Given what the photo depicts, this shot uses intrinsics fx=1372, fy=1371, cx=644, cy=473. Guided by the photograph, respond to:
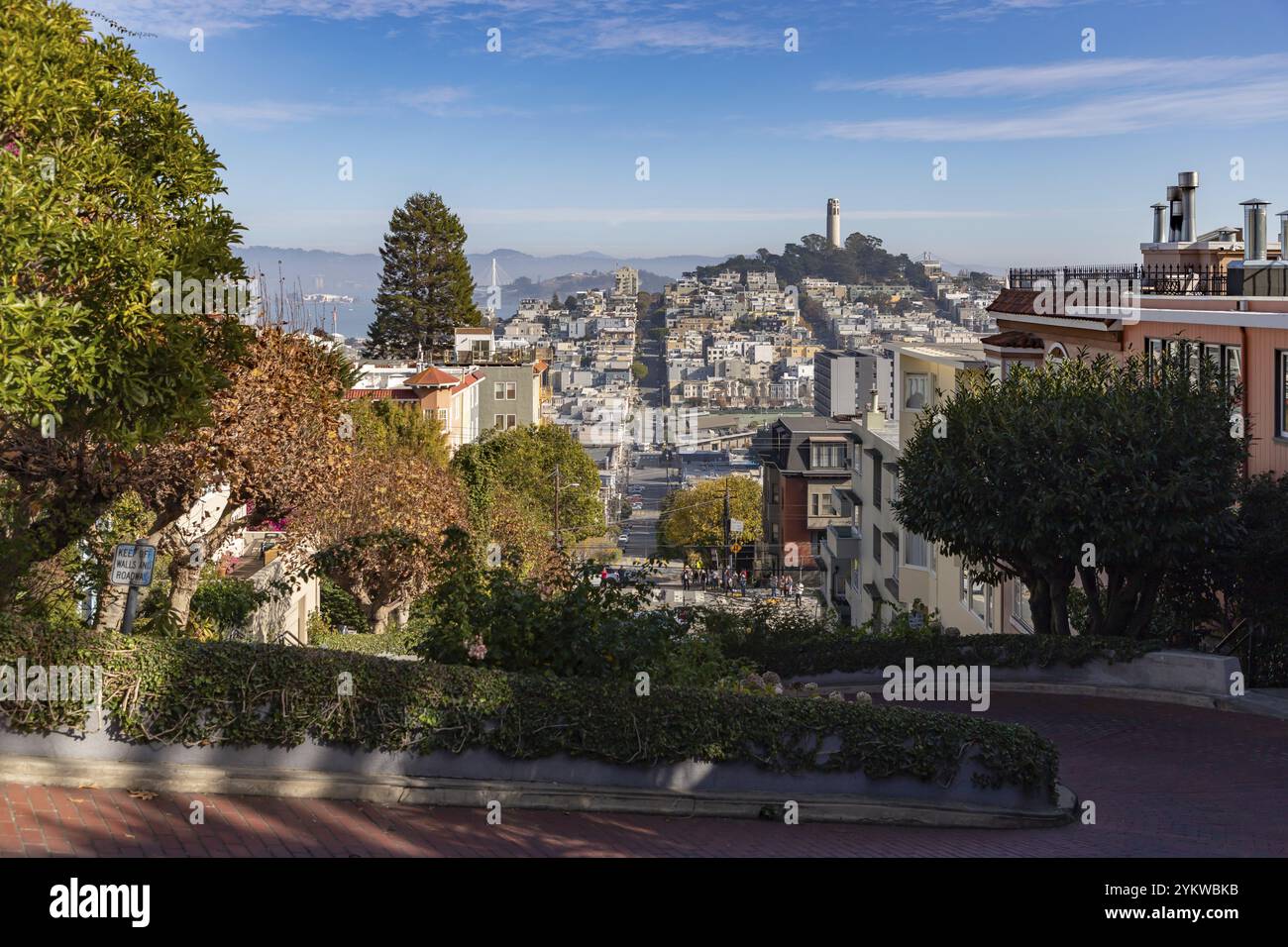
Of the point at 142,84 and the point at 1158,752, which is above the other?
the point at 142,84

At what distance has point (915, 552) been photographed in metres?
44.0

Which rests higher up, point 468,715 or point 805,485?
point 468,715

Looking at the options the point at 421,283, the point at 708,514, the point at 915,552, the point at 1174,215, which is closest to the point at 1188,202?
the point at 1174,215

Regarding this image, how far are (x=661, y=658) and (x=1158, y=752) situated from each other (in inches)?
235

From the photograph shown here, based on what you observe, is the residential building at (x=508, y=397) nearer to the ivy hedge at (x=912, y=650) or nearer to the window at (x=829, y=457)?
→ the window at (x=829, y=457)

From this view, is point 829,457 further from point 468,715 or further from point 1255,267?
point 468,715

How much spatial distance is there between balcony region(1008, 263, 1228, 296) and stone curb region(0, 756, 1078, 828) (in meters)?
15.2

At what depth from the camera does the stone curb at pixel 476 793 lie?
30.0 ft

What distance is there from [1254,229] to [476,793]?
20.2 meters

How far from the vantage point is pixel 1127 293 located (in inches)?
959

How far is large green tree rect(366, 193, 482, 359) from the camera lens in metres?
78.8

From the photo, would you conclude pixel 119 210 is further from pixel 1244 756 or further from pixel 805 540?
Result: pixel 805 540

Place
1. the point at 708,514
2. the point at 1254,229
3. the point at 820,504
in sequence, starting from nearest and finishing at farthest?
the point at 1254,229, the point at 820,504, the point at 708,514

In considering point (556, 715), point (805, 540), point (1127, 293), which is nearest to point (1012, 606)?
point (1127, 293)
